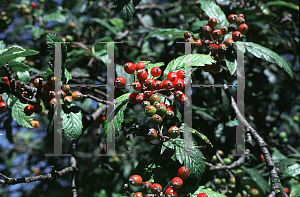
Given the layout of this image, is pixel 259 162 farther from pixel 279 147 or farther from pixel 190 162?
pixel 190 162

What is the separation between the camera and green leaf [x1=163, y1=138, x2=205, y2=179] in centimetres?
154

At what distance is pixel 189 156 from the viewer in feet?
5.12

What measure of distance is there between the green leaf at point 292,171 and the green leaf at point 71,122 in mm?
1809

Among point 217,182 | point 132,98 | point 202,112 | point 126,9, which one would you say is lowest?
point 217,182

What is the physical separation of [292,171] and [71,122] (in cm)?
192

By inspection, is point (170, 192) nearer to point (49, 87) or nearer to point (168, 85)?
point (168, 85)

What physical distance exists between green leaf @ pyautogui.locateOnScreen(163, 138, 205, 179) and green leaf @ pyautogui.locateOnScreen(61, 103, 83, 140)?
59 cm

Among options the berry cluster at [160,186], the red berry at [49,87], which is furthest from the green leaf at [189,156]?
the red berry at [49,87]

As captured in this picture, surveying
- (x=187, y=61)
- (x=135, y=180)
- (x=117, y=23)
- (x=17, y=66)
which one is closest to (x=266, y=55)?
(x=187, y=61)

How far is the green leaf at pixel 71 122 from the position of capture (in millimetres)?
1619

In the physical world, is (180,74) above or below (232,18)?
below

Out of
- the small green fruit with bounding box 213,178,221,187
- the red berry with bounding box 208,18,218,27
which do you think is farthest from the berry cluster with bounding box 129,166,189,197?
the red berry with bounding box 208,18,218,27

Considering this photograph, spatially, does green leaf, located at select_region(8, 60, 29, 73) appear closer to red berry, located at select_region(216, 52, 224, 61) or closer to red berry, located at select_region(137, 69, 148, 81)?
red berry, located at select_region(137, 69, 148, 81)

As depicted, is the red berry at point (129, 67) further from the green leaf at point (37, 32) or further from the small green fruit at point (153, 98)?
the green leaf at point (37, 32)
